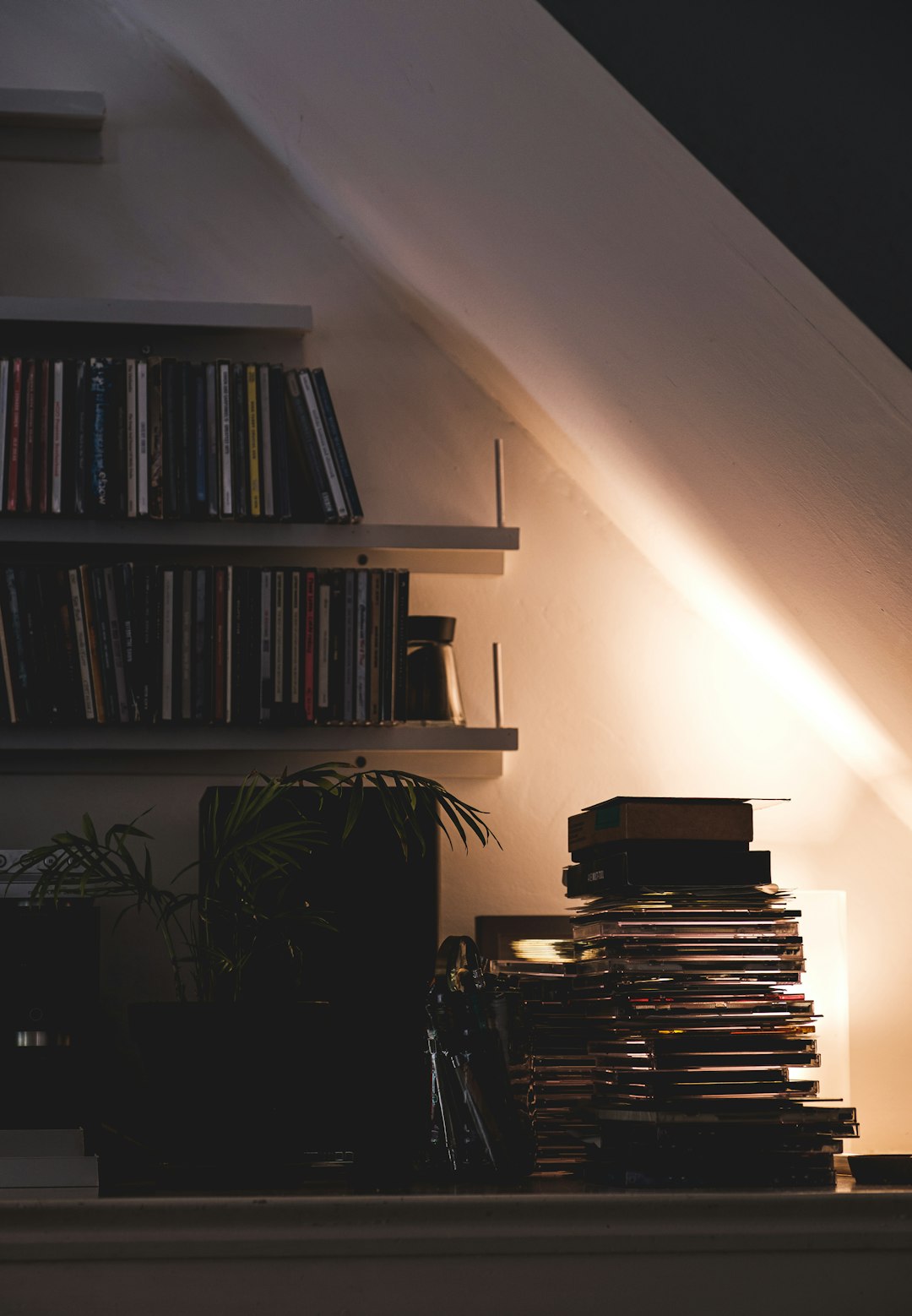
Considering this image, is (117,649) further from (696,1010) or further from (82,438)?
(696,1010)

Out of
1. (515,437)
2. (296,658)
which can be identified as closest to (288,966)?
(296,658)

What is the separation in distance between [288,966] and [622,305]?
910mm

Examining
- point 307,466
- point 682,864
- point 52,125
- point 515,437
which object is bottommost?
point 682,864

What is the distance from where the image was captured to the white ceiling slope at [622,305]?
1.20 meters

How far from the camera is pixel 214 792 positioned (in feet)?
5.92

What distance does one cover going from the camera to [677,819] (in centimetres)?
160

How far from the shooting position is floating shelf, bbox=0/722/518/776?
1928 mm

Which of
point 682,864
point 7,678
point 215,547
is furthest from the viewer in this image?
point 215,547

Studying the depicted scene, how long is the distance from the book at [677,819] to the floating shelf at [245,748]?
0.37 metres

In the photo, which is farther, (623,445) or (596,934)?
(623,445)

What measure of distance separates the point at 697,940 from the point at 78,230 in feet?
5.05

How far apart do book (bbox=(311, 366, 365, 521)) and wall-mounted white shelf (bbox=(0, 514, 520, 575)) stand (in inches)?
1.5

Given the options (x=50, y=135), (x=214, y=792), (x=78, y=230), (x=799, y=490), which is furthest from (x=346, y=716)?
(x=50, y=135)

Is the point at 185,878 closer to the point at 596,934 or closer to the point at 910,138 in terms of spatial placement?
the point at 596,934
